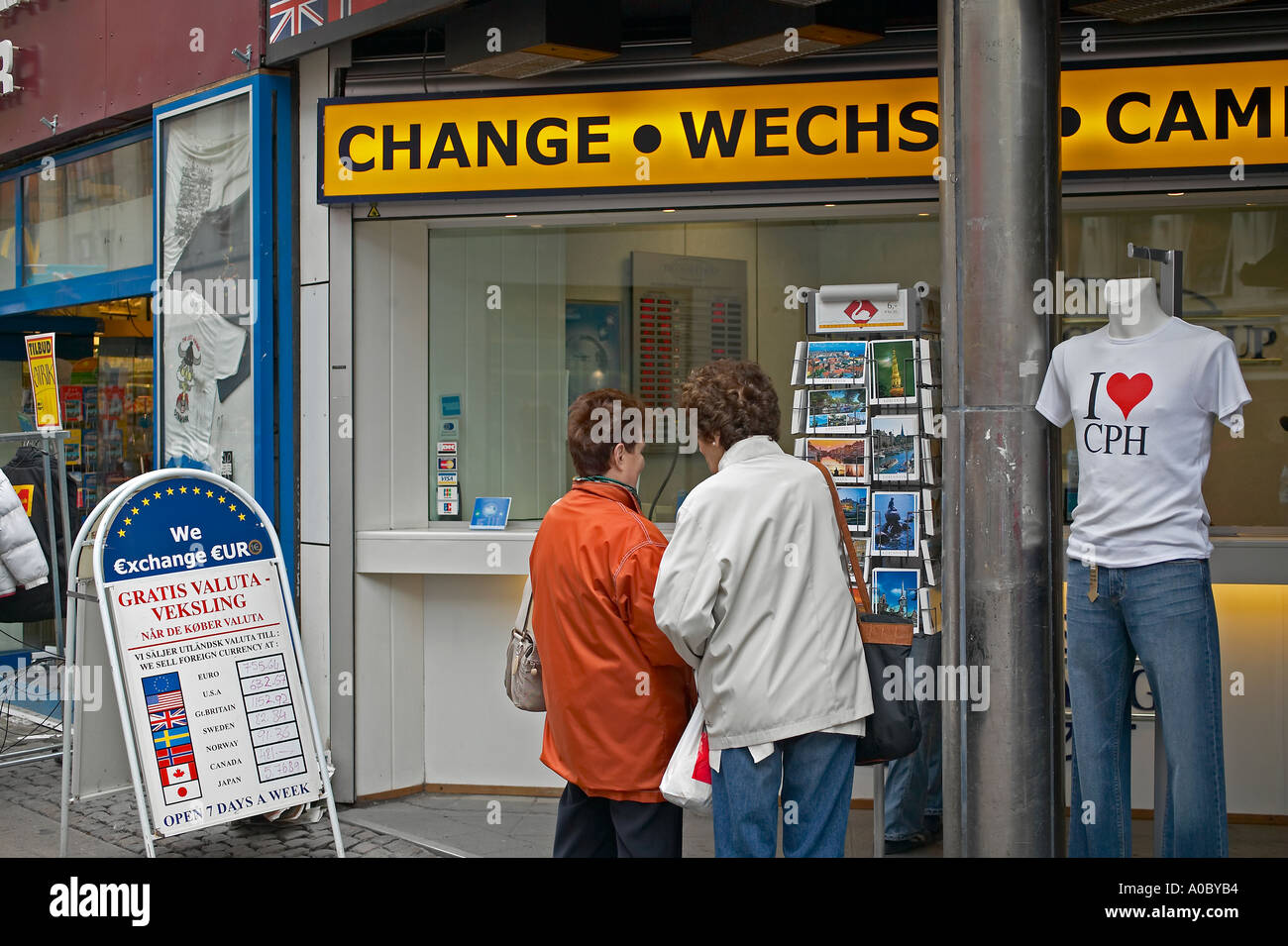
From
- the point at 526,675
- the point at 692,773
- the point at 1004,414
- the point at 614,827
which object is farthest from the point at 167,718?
the point at 1004,414

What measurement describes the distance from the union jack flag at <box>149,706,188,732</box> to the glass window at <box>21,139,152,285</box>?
3621mm

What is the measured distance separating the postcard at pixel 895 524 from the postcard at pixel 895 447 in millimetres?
83

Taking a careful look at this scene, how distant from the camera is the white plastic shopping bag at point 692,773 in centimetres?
336

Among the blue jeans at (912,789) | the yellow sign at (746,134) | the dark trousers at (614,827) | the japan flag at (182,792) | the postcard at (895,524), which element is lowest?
the blue jeans at (912,789)

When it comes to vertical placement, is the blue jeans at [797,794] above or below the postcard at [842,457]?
below

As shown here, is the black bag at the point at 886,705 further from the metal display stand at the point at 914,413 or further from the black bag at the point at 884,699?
the metal display stand at the point at 914,413

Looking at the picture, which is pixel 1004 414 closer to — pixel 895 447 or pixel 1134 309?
pixel 1134 309

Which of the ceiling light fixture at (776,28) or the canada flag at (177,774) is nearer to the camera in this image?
the canada flag at (177,774)

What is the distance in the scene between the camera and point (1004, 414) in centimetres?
357

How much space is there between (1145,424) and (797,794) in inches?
57.4

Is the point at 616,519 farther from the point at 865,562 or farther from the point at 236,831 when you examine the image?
the point at 236,831

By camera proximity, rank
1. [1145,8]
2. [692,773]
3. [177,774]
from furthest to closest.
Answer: [1145,8]
[177,774]
[692,773]

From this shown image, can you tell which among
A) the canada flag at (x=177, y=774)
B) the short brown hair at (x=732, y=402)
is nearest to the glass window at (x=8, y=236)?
the canada flag at (x=177, y=774)
